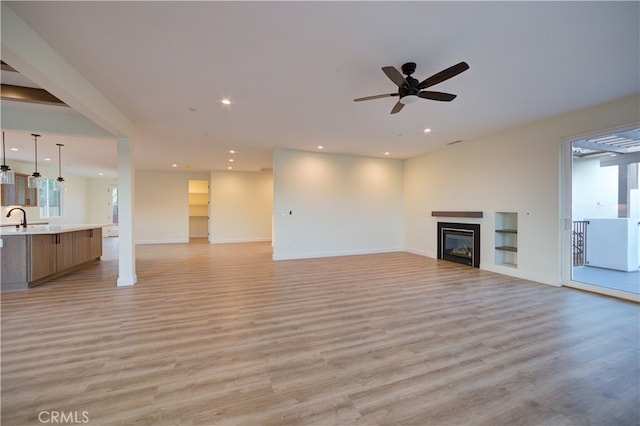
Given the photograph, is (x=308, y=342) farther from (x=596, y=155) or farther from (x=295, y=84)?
(x=596, y=155)

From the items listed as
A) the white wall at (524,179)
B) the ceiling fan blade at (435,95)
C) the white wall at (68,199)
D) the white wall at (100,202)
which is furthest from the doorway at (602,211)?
the white wall at (100,202)

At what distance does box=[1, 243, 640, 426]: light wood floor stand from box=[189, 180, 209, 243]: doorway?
7.61 meters

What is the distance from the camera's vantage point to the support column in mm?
4336

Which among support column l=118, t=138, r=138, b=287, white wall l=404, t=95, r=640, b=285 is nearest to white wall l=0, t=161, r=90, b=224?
support column l=118, t=138, r=138, b=287

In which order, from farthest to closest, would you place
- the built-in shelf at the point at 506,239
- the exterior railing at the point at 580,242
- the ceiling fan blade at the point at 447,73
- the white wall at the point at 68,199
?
the white wall at the point at 68,199, the built-in shelf at the point at 506,239, the exterior railing at the point at 580,242, the ceiling fan blade at the point at 447,73

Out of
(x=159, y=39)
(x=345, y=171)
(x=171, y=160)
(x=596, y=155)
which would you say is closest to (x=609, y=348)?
(x=596, y=155)

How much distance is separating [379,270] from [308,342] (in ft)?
10.7

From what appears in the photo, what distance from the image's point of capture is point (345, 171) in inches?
284

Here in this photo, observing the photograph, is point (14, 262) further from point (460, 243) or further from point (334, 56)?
point (460, 243)

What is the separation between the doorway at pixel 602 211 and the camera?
427cm

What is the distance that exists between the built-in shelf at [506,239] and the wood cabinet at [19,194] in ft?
41.9

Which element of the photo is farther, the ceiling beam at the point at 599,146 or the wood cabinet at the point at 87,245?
the wood cabinet at the point at 87,245

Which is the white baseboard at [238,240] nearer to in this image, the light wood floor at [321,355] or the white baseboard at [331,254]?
the white baseboard at [331,254]

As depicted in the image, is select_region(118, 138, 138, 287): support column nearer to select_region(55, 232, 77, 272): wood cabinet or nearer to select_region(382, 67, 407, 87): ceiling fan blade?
select_region(55, 232, 77, 272): wood cabinet
